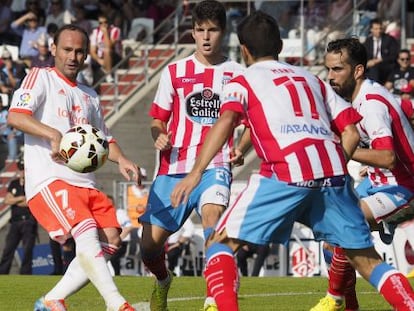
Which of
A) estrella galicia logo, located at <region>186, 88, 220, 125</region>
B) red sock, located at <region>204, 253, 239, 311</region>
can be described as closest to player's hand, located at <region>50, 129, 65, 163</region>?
estrella galicia logo, located at <region>186, 88, 220, 125</region>

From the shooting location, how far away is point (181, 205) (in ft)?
36.4

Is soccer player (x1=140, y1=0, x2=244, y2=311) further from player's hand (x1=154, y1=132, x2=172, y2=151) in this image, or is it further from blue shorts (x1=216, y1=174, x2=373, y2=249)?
blue shorts (x1=216, y1=174, x2=373, y2=249)

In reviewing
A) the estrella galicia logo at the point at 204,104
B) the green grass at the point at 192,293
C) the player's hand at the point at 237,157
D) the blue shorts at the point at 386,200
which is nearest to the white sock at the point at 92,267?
the player's hand at the point at 237,157

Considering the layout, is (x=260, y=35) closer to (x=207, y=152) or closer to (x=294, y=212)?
(x=207, y=152)

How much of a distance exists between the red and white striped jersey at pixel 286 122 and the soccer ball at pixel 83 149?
1647 millimetres

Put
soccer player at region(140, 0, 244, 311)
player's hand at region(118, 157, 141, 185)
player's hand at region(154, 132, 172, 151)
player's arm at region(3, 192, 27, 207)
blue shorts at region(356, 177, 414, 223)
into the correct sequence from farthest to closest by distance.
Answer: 1. player's arm at region(3, 192, 27, 207)
2. blue shorts at region(356, 177, 414, 223)
3. soccer player at region(140, 0, 244, 311)
4. player's hand at region(154, 132, 172, 151)
5. player's hand at region(118, 157, 141, 185)

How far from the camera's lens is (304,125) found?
8750 mm

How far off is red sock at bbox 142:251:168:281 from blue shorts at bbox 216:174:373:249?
2.53 m

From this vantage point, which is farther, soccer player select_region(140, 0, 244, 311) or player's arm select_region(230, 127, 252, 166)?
soccer player select_region(140, 0, 244, 311)

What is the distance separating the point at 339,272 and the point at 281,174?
98.2 inches

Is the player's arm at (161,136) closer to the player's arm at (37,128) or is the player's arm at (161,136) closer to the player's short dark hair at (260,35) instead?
the player's arm at (37,128)

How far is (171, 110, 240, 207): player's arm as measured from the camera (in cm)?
841

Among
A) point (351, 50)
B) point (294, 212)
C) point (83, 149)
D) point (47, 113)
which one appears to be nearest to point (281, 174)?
point (294, 212)

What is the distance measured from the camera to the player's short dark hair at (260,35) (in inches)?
344
